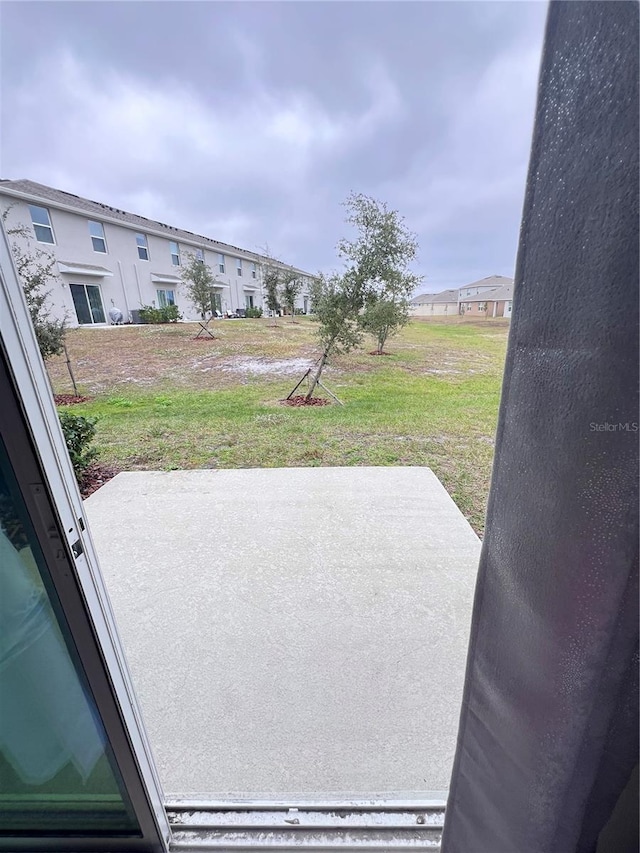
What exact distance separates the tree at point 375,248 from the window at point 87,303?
38.7 ft

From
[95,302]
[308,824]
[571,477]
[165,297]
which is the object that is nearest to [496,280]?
[571,477]

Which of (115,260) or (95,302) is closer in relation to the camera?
(95,302)

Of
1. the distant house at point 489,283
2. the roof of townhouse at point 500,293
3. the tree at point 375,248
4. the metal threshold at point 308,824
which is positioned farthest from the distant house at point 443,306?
the metal threshold at point 308,824

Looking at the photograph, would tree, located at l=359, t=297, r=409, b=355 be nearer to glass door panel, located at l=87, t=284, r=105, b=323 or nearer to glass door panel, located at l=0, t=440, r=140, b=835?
glass door panel, located at l=0, t=440, r=140, b=835

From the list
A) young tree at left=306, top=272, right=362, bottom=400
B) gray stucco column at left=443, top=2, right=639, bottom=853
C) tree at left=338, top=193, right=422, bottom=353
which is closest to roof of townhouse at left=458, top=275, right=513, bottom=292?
gray stucco column at left=443, top=2, right=639, bottom=853

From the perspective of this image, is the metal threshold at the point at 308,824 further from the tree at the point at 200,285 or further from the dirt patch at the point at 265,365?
the tree at the point at 200,285

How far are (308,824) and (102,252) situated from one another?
17.3 meters

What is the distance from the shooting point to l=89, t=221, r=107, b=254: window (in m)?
13.7

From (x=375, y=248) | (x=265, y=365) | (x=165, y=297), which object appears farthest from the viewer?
(x=165, y=297)

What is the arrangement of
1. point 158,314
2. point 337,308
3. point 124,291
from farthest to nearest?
point 158,314
point 124,291
point 337,308

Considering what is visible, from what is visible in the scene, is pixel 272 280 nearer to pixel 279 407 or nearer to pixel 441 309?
pixel 441 309

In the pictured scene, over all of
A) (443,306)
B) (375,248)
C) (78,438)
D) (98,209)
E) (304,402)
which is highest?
(98,209)

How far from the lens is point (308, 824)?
101 centimetres

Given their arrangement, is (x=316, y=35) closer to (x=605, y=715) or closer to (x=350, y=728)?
(x=605, y=715)
